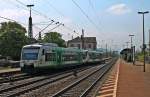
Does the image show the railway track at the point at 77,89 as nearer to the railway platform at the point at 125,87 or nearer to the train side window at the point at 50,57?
the railway platform at the point at 125,87

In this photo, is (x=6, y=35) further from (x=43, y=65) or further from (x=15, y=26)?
(x=43, y=65)

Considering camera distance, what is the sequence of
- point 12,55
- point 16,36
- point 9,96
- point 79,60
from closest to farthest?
point 9,96 → point 79,60 → point 12,55 → point 16,36

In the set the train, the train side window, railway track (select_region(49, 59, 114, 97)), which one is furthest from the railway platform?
the train side window

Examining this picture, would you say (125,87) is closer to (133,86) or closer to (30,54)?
(133,86)

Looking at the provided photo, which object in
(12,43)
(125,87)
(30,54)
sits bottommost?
(125,87)

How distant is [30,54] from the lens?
129 feet

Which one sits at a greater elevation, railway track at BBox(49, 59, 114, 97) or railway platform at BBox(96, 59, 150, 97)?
railway platform at BBox(96, 59, 150, 97)

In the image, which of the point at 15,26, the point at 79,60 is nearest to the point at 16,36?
the point at 15,26

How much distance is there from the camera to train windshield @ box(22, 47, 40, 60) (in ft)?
127

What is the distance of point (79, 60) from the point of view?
65.4 meters

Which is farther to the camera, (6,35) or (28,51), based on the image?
(6,35)

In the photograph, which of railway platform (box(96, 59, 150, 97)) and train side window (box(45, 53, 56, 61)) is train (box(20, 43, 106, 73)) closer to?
train side window (box(45, 53, 56, 61))

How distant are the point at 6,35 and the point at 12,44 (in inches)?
202

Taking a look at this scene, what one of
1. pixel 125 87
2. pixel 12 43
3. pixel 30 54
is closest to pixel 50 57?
pixel 30 54
